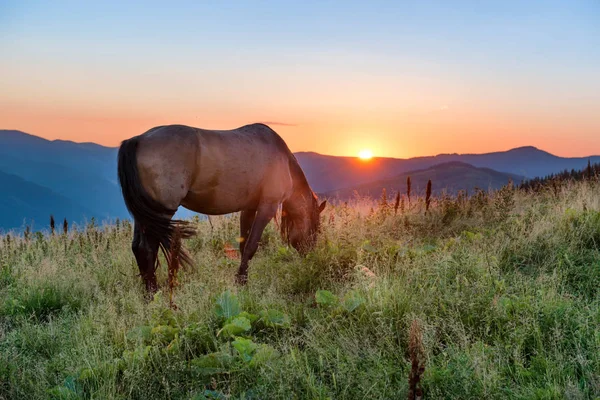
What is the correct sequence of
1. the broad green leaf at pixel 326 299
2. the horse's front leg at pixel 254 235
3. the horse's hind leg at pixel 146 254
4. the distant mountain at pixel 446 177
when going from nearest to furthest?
the broad green leaf at pixel 326 299 → the horse's hind leg at pixel 146 254 → the horse's front leg at pixel 254 235 → the distant mountain at pixel 446 177

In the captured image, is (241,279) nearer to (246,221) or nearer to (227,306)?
(246,221)

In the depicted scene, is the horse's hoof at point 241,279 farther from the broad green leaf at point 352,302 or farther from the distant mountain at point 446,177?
the distant mountain at point 446,177

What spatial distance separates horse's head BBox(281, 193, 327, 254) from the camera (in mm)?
7289

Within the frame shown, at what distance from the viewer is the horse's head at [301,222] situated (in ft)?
23.9

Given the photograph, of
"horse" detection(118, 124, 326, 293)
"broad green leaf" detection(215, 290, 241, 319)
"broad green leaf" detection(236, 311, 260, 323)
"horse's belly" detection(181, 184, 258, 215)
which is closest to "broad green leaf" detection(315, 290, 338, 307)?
"broad green leaf" detection(236, 311, 260, 323)

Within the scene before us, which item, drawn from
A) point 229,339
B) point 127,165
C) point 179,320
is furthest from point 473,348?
point 127,165

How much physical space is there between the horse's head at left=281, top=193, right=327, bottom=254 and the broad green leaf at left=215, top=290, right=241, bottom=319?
122 inches

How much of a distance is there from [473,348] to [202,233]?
6724 millimetres

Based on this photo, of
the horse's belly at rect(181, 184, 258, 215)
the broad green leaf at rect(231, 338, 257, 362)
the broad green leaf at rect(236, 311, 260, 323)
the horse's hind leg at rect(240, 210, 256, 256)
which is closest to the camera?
the broad green leaf at rect(231, 338, 257, 362)

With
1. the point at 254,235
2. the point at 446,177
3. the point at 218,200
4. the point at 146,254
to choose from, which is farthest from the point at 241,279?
the point at 446,177

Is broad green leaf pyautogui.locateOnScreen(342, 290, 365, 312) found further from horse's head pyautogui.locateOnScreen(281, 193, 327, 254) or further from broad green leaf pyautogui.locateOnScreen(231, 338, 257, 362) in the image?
horse's head pyautogui.locateOnScreen(281, 193, 327, 254)

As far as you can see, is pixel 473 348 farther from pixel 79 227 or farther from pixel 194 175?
pixel 79 227

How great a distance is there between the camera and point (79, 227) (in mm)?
10375

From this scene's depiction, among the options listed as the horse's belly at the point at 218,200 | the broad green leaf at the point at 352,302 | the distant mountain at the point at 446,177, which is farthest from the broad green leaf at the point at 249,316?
the distant mountain at the point at 446,177
